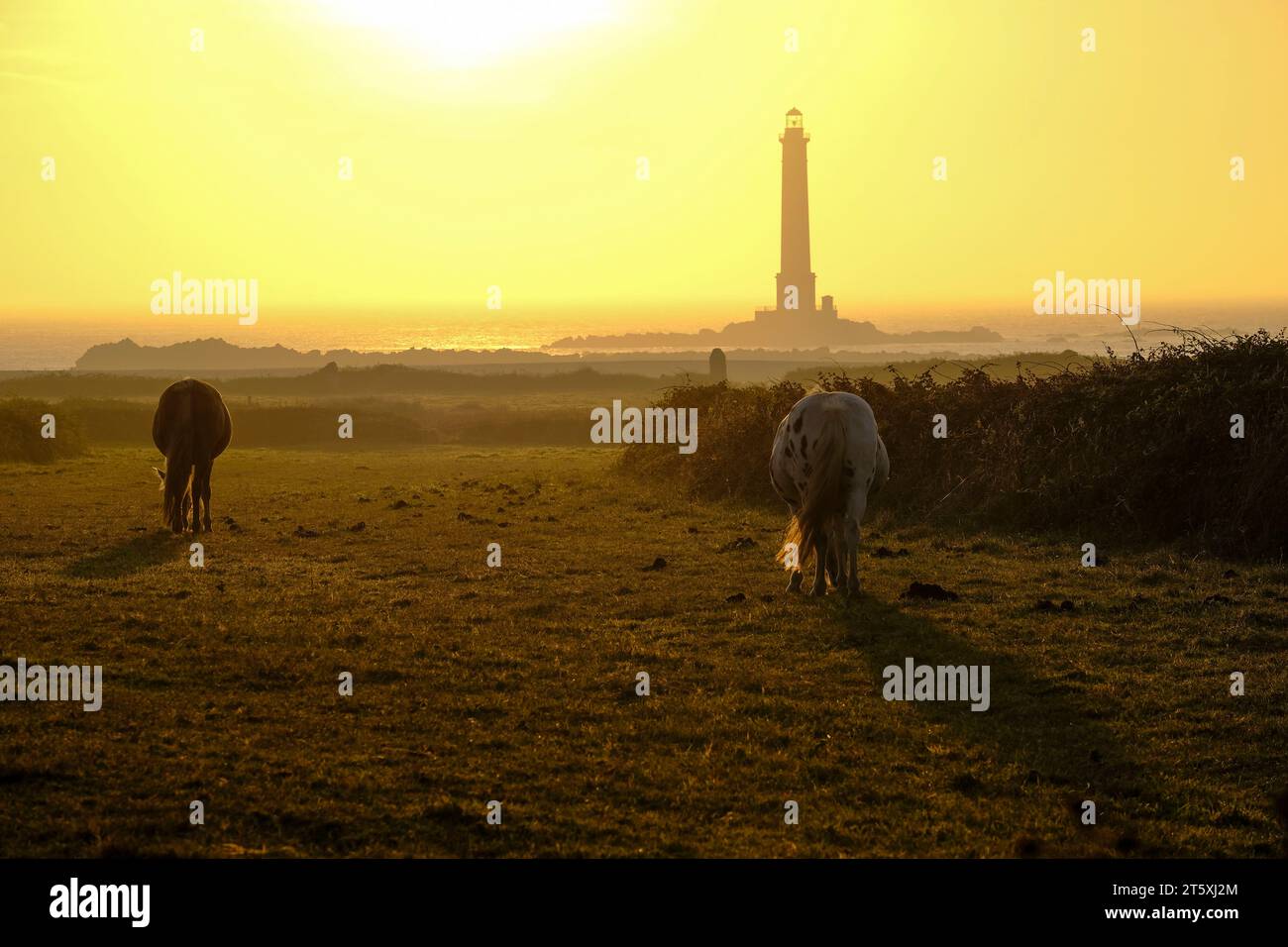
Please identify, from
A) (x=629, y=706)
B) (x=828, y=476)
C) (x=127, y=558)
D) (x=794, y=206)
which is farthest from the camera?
(x=794, y=206)

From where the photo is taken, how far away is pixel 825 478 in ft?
43.0

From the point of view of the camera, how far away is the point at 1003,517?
19.9 m

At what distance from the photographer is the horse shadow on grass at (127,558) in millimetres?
15898

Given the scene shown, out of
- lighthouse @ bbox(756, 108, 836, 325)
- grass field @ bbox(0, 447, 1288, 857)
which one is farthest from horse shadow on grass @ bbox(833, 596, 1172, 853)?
lighthouse @ bbox(756, 108, 836, 325)

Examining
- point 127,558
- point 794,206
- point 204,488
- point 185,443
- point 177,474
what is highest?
point 794,206

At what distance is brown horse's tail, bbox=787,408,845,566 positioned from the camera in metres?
13.1

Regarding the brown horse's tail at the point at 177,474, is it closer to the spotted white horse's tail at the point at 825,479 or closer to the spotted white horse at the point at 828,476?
the spotted white horse at the point at 828,476

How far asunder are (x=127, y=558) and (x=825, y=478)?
10172mm

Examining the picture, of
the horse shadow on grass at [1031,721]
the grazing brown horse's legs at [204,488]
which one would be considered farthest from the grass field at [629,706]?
the grazing brown horse's legs at [204,488]

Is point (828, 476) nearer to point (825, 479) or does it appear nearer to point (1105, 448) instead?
point (825, 479)

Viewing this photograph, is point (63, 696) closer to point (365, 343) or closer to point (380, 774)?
point (380, 774)

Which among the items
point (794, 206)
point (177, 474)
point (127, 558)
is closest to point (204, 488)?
point (177, 474)

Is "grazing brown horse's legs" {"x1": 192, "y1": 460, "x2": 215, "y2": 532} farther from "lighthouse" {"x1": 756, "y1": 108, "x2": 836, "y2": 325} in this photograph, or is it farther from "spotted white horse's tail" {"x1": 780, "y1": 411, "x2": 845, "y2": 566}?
"lighthouse" {"x1": 756, "y1": 108, "x2": 836, "y2": 325}

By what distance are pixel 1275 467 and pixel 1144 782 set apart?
11.2m
